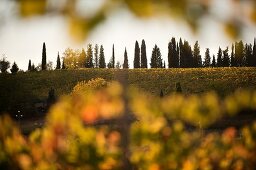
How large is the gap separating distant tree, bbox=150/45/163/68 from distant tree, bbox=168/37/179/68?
27.5ft

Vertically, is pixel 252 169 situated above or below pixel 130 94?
below

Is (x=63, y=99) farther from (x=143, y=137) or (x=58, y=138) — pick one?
(x=143, y=137)

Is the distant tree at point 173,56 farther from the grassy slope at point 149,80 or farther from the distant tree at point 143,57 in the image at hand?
Result: the grassy slope at point 149,80

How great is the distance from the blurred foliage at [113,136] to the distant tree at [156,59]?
8626cm

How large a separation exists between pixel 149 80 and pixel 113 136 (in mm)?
56565

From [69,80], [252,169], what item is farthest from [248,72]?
[252,169]

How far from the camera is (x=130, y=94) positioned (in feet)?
6.97

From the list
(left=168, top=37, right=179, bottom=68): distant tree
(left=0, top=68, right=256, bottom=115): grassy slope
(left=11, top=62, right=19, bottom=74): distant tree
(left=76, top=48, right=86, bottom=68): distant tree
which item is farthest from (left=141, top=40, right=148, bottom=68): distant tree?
(left=11, top=62, right=19, bottom=74): distant tree

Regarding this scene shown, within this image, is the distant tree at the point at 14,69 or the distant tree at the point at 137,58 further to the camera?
the distant tree at the point at 137,58

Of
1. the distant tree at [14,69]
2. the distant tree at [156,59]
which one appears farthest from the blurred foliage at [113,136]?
the distant tree at [156,59]

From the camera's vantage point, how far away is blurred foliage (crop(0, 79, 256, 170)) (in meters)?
2.17

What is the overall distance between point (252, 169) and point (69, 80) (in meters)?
58.2

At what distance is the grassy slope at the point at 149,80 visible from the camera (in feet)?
169

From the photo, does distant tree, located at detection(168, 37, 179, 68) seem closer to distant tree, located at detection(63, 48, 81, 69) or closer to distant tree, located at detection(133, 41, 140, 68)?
distant tree, located at detection(133, 41, 140, 68)
